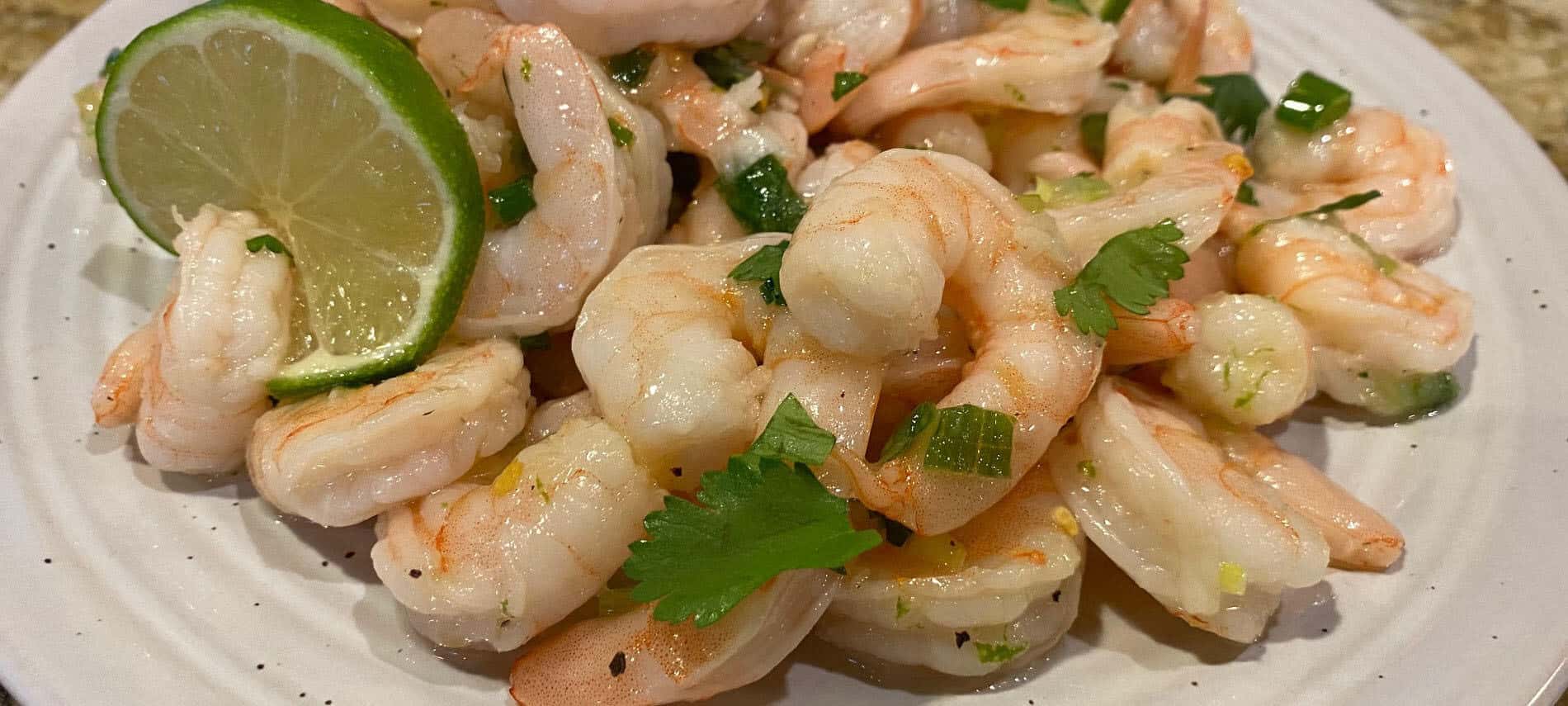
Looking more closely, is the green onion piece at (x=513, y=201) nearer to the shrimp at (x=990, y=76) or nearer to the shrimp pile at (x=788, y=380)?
the shrimp pile at (x=788, y=380)

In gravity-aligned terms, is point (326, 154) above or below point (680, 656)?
above


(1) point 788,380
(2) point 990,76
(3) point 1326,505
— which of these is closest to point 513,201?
(1) point 788,380

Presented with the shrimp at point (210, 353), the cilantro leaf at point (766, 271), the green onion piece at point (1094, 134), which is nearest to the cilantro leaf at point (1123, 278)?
the cilantro leaf at point (766, 271)

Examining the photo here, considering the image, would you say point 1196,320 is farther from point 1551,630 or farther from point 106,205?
point 106,205

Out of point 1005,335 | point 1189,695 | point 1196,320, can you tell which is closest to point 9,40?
point 1005,335

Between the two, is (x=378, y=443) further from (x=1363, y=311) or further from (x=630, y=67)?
(x=1363, y=311)

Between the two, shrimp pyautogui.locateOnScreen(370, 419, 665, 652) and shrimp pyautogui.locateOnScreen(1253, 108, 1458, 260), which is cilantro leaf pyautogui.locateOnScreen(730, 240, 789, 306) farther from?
shrimp pyautogui.locateOnScreen(1253, 108, 1458, 260)
